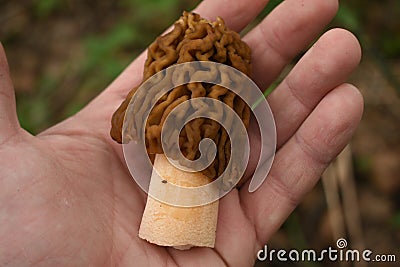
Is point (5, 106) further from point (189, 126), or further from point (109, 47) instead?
Result: point (109, 47)

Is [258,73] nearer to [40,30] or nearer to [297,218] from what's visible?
[297,218]

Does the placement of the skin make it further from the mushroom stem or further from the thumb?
the mushroom stem

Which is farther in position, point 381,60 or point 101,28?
point 101,28

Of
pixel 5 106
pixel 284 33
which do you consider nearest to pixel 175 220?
pixel 5 106

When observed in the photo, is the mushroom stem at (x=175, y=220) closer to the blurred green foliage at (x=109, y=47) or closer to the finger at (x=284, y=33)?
the finger at (x=284, y=33)

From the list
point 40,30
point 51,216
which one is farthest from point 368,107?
point 40,30

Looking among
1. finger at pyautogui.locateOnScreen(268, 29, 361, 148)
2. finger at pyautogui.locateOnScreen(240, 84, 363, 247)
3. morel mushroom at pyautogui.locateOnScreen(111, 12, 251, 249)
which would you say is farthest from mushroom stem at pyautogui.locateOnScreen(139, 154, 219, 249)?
finger at pyautogui.locateOnScreen(268, 29, 361, 148)
